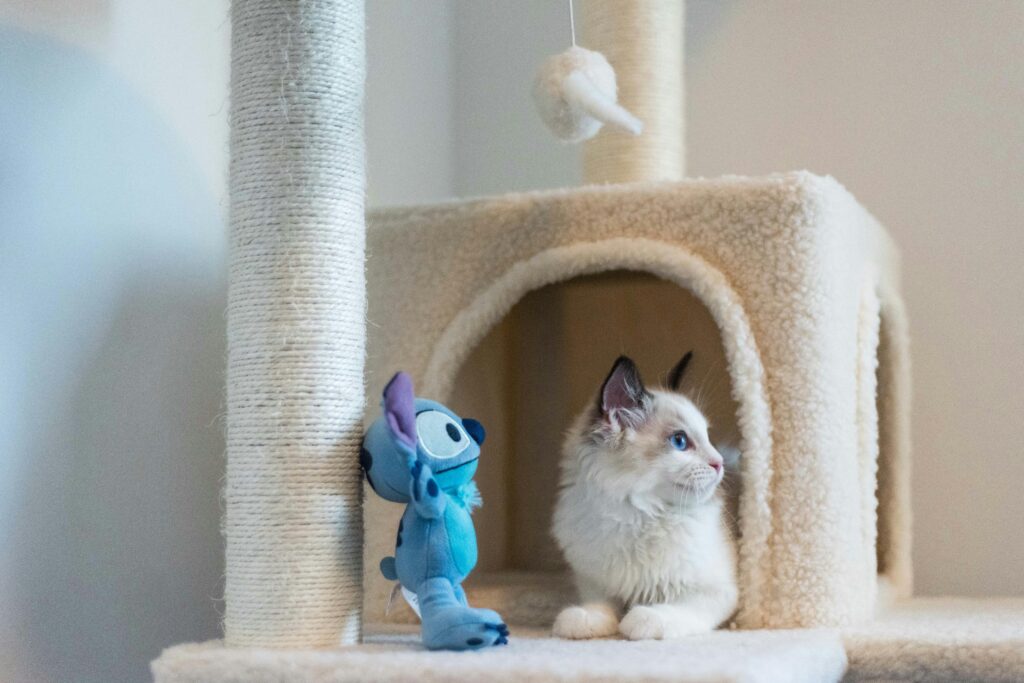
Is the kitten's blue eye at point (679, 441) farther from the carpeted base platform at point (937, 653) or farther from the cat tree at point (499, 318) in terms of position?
the carpeted base platform at point (937, 653)

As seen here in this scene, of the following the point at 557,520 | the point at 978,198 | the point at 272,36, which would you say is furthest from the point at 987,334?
the point at 272,36

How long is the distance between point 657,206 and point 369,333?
1.57 feet

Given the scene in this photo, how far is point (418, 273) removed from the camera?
164cm

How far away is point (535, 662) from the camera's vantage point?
3.29ft

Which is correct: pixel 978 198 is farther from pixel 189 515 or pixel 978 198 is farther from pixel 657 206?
pixel 189 515

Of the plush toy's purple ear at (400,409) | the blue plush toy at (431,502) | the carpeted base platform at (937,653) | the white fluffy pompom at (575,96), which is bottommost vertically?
the carpeted base platform at (937,653)

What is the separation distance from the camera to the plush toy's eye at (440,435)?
3.84 ft

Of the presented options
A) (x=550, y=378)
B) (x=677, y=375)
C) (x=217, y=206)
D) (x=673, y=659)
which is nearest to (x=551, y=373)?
(x=550, y=378)

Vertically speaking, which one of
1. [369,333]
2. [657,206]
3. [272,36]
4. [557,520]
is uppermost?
[272,36]

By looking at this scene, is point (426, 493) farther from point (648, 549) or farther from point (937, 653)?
point (937, 653)

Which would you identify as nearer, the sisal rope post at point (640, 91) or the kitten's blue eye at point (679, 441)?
the kitten's blue eye at point (679, 441)

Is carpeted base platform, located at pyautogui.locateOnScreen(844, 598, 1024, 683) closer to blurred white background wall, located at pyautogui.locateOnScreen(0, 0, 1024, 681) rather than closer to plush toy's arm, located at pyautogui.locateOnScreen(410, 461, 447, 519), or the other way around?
plush toy's arm, located at pyautogui.locateOnScreen(410, 461, 447, 519)

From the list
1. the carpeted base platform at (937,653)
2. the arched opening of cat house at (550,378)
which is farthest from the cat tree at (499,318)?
the arched opening of cat house at (550,378)

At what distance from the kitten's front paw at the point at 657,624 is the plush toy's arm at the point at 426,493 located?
1.01 ft
